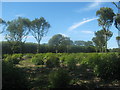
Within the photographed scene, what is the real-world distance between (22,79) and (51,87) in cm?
81

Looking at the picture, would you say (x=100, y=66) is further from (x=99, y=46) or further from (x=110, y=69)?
(x=99, y=46)

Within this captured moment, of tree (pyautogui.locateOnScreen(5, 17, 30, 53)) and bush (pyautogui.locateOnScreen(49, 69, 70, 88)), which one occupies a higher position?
tree (pyautogui.locateOnScreen(5, 17, 30, 53))

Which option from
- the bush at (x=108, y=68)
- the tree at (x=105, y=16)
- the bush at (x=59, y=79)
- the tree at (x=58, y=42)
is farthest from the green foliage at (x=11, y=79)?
the tree at (x=58, y=42)

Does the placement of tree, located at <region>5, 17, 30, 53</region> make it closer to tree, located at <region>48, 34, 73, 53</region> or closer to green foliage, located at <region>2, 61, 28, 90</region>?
tree, located at <region>48, 34, 73, 53</region>

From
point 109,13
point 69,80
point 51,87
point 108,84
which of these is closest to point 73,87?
point 69,80

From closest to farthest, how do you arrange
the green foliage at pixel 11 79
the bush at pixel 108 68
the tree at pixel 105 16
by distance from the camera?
the green foliage at pixel 11 79, the bush at pixel 108 68, the tree at pixel 105 16

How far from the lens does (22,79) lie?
3.82 metres

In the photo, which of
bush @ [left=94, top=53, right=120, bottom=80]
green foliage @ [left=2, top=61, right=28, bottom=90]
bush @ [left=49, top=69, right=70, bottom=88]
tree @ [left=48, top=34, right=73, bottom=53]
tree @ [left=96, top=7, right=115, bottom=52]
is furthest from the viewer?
tree @ [left=48, top=34, right=73, bottom=53]

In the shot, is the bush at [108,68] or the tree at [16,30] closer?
the bush at [108,68]

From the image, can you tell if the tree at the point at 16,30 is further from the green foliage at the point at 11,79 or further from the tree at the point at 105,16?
the green foliage at the point at 11,79

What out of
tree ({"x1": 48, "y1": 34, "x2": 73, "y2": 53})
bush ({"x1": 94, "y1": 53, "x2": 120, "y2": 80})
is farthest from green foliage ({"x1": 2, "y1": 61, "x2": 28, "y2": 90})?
tree ({"x1": 48, "y1": 34, "x2": 73, "y2": 53})

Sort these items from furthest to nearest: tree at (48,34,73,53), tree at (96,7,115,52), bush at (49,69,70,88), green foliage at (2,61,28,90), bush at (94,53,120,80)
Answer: tree at (48,34,73,53), tree at (96,7,115,52), bush at (94,53,120,80), bush at (49,69,70,88), green foliage at (2,61,28,90)

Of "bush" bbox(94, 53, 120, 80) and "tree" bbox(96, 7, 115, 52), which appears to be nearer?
"bush" bbox(94, 53, 120, 80)

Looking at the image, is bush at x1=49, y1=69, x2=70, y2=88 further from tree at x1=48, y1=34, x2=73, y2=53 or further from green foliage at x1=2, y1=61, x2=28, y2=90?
tree at x1=48, y1=34, x2=73, y2=53
